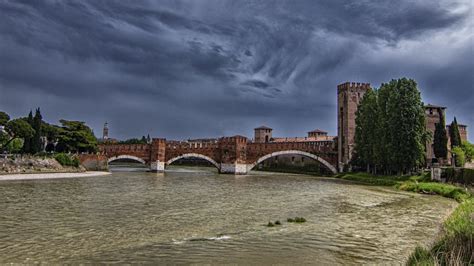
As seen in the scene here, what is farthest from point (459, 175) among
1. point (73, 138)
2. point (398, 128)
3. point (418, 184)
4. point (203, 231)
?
point (73, 138)

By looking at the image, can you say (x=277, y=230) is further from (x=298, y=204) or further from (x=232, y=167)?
(x=232, y=167)

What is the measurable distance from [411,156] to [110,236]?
3383cm

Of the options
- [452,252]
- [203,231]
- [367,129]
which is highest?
[367,129]

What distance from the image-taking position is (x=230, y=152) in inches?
2429

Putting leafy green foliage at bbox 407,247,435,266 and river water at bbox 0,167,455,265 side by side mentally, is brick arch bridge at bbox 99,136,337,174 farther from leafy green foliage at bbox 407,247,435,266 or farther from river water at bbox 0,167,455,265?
leafy green foliage at bbox 407,247,435,266

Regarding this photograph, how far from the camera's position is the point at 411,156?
37750mm

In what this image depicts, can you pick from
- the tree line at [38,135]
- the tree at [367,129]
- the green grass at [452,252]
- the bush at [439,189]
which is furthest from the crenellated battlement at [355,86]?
the green grass at [452,252]

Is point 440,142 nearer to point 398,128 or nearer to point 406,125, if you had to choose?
point 398,128

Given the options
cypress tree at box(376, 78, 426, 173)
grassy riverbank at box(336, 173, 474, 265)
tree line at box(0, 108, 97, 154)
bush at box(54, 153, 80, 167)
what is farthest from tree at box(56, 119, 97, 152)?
cypress tree at box(376, 78, 426, 173)

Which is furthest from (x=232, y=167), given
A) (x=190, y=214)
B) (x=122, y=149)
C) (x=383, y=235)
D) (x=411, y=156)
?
(x=383, y=235)

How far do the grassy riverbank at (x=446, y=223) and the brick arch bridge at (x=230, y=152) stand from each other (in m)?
6.96

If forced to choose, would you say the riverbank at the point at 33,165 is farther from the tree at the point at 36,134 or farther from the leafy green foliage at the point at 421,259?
the leafy green foliage at the point at 421,259

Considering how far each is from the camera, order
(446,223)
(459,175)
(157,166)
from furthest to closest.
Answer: (157,166) → (459,175) → (446,223)

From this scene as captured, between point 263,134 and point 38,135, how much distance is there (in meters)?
60.9
